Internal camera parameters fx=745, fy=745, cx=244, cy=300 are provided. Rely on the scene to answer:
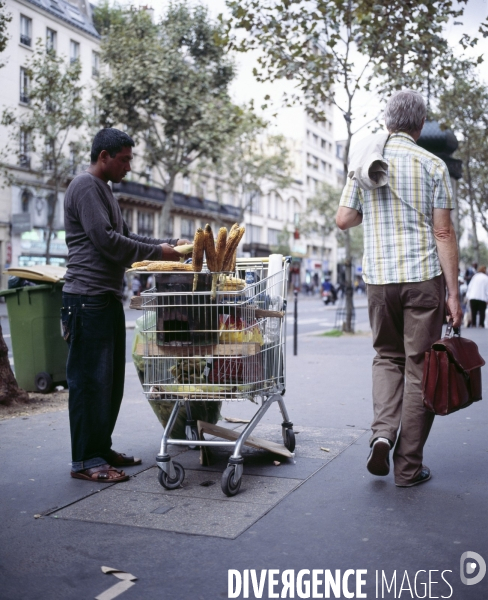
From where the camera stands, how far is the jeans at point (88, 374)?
4.57 meters

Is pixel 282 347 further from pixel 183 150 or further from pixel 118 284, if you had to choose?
pixel 183 150

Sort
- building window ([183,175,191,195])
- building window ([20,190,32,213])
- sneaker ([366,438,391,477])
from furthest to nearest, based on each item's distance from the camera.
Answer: building window ([183,175,191,195]) → building window ([20,190,32,213]) → sneaker ([366,438,391,477])

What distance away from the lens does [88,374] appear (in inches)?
181

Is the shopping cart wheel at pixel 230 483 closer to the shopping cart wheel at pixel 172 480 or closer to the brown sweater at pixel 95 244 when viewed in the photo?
the shopping cart wheel at pixel 172 480

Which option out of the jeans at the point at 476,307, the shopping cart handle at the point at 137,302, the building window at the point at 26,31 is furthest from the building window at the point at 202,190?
the shopping cart handle at the point at 137,302

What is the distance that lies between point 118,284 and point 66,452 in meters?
1.36

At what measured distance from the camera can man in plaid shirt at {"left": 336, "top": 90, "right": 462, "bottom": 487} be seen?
168 inches

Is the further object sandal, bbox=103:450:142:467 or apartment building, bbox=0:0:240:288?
apartment building, bbox=0:0:240:288

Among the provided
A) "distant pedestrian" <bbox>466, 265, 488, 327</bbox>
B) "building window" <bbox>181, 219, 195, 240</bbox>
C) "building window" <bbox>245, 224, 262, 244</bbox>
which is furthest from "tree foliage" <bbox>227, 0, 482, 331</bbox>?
"building window" <bbox>245, 224, 262, 244</bbox>

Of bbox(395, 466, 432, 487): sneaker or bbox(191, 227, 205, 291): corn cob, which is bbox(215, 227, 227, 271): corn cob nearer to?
bbox(191, 227, 205, 291): corn cob

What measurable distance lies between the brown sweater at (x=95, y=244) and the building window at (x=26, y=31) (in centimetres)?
3264

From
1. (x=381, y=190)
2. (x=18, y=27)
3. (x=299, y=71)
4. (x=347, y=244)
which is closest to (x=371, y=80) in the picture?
(x=299, y=71)

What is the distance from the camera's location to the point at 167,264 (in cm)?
429

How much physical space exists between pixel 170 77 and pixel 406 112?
27202 mm
